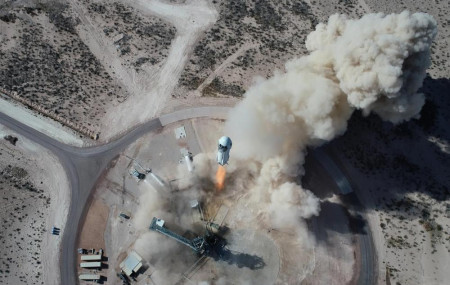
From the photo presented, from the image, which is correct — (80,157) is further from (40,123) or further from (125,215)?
(125,215)

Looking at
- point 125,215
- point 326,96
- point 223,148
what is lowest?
point 125,215

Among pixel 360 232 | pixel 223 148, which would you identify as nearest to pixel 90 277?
pixel 223 148

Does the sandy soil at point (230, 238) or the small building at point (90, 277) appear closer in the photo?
the small building at point (90, 277)

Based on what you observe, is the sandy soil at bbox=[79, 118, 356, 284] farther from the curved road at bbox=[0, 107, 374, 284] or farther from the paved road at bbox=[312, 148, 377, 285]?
the curved road at bbox=[0, 107, 374, 284]

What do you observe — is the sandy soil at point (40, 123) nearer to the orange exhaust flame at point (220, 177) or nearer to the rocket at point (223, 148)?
the orange exhaust flame at point (220, 177)

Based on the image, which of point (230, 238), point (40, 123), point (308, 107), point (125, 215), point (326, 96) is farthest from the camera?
point (40, 123)

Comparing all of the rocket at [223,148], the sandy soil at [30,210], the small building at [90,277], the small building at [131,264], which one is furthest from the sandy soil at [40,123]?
the rocket at [223,148]

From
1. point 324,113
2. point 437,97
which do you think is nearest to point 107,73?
point 324,113
